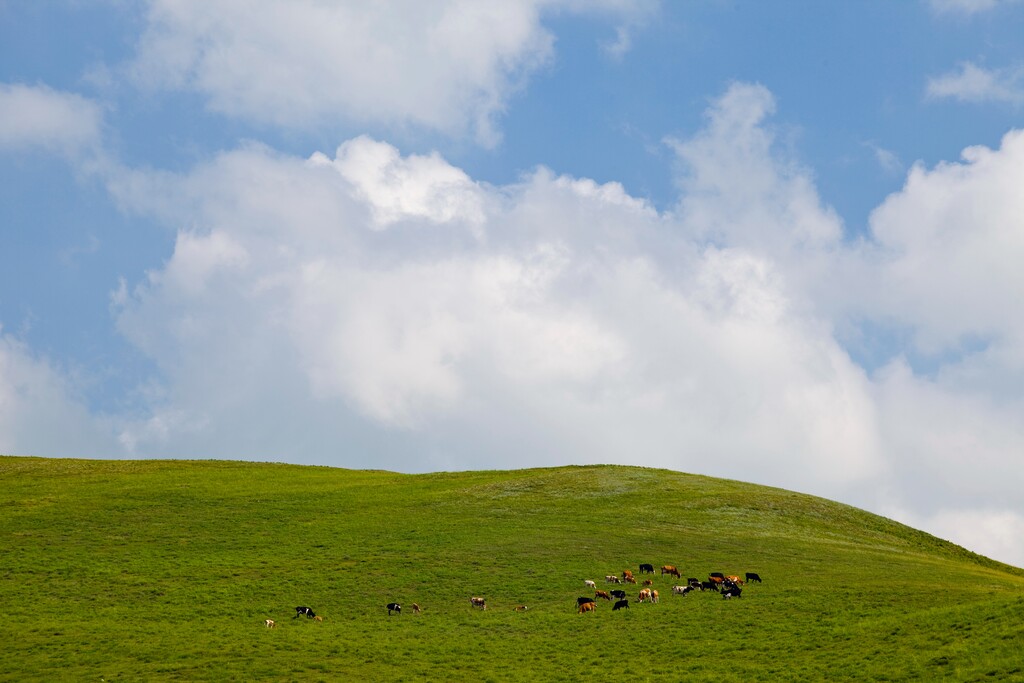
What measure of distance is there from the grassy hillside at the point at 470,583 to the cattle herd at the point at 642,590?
2.21 feet

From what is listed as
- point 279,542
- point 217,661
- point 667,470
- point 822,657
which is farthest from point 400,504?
point 822,657

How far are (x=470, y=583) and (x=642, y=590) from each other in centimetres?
1067

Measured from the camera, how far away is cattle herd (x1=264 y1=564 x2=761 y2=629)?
51625 millimetres

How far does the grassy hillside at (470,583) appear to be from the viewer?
42156mm

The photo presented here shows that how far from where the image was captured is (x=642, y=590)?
5331 centimetres

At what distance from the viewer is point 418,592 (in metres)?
55.2

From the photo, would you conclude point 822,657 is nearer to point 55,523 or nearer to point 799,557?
point 799,557

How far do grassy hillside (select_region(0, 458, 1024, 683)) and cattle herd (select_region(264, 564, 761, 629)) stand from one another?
0.67 meters

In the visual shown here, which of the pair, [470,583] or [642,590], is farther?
[470,583]

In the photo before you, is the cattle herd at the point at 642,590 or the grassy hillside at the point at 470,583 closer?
the grassy hillside at the point at 470,583

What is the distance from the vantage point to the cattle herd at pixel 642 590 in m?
51.6

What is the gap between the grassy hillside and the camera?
42.2 m

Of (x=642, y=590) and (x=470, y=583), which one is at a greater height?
(x=642, y=590)

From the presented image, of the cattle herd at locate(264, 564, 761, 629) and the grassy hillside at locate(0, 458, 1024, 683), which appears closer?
the grassy hillside at locate(0, 458, 1024, 683)
